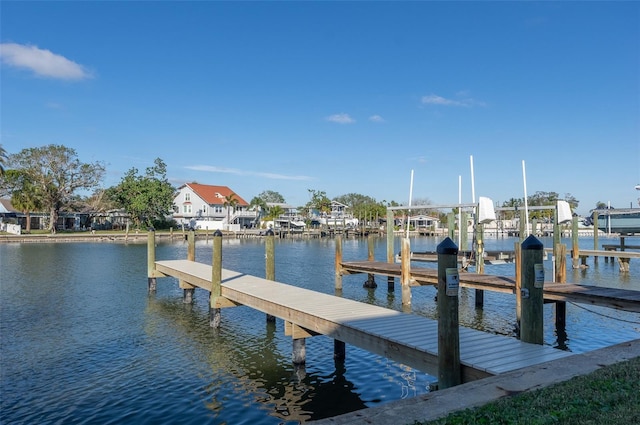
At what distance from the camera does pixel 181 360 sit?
11172mm

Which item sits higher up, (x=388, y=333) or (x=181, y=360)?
(x=388, y=333)

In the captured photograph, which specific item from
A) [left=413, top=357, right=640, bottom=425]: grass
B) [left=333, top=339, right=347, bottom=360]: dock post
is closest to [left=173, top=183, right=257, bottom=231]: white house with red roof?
[left=333, top=339, right=347, bottom=360]: dock post

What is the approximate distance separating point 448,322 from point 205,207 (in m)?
82.1

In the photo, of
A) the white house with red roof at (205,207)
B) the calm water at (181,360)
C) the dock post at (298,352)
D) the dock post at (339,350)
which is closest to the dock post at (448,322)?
the calm water at (181,360)

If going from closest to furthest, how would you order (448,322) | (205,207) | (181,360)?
(448,322) < (181,360) < (205,207)

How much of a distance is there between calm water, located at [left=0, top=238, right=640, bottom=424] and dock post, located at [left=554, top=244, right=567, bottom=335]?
336 mm

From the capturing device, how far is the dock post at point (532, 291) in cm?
770

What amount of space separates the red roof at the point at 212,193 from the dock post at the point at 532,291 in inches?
3193

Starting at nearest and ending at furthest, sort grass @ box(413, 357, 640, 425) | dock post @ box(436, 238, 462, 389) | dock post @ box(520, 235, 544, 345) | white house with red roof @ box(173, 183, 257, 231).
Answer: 1. grass @ box(413, 357, 640, 425)
2. dock post @ box(436, 238, 462, 389)
3. dock post @ box(520, 235, 544, 345)
4. white house with red roof @ box(173, 183, 257, 231)

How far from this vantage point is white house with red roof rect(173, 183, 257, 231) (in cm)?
8525

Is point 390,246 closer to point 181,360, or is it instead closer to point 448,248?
point 181,360

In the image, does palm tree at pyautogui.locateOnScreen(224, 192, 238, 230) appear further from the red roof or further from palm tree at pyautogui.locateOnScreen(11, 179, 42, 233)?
palm tree at pyautogui.locateOnScreen(11, 179, 42, 233)

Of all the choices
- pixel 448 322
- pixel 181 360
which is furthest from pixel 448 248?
pixel 181 360

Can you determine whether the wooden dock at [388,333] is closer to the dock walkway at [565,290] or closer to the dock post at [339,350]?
the dock post at [339,350]
